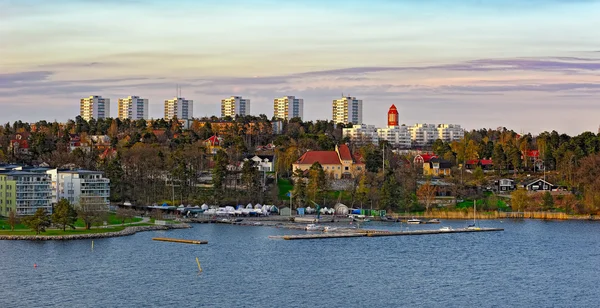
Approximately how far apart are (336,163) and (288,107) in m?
50.1

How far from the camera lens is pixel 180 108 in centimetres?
10906

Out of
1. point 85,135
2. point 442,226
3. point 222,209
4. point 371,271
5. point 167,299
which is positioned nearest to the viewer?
point 167,299

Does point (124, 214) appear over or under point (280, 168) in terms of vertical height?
under

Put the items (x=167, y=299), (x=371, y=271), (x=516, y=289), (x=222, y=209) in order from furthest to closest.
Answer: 1. (x=222, y=209)
2. (x=371, y=271)
3. (x=516, y=289)
4. (x=167, y=299)

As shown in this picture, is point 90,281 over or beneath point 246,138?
beneath

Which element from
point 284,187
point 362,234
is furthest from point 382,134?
point 362,234

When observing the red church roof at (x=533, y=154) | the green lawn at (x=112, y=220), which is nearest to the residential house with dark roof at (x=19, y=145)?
the green lawn at (x=112, y=220)

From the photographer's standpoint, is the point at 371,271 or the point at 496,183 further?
the point at 496,183

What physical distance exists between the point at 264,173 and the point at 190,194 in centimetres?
588

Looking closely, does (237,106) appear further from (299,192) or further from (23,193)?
(23,193)

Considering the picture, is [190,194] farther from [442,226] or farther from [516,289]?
[516,289]

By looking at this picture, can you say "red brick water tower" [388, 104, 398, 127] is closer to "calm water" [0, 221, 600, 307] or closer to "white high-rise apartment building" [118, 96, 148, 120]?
"white high-rise apartment building" [118, 96, 148, 120]

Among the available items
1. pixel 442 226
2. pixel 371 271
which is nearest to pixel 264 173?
pixel 442 226

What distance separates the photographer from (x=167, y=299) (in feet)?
83.4
